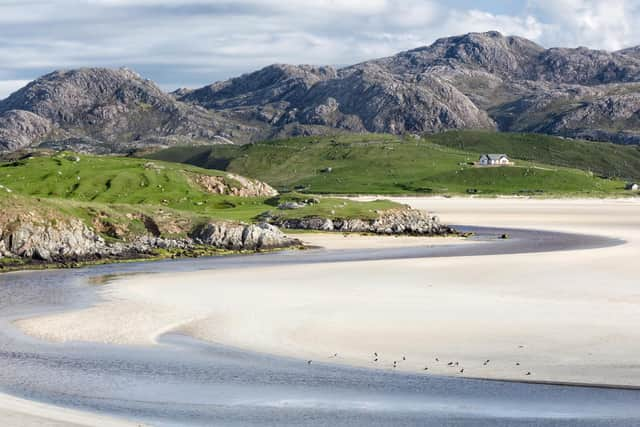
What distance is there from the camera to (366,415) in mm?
29875

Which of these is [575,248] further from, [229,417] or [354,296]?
[229,417]

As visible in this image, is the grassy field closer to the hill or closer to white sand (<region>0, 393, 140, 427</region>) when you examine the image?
the hill

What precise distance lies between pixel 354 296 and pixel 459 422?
2704 centimetres

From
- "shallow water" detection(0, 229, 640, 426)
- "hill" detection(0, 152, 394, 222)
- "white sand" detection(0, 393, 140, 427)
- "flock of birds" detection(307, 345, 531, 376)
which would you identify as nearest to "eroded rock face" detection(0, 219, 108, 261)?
"hill" detection(0, 152, 394, 222)

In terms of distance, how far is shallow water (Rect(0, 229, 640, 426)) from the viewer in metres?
29.5

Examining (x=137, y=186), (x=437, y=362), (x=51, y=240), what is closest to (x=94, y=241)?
(x=51, y=240)

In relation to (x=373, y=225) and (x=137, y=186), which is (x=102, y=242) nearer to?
(x=373, y=225)

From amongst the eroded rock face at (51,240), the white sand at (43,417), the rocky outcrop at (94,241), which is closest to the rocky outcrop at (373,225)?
the rocky outcrop at (94,241)

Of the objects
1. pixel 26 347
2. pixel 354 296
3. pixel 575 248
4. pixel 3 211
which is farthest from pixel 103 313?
pixel 575 248

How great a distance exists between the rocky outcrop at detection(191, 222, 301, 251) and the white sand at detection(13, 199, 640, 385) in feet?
67.3

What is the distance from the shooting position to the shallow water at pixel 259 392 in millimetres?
29531

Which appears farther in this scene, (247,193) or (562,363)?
(247,193)

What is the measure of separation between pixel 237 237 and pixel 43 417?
67.0m

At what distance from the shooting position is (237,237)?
314 ft
